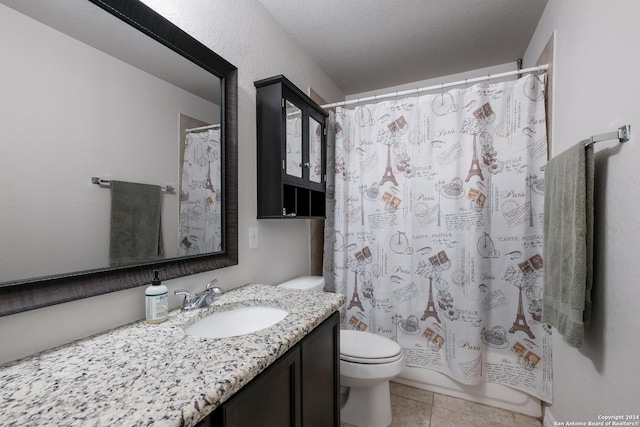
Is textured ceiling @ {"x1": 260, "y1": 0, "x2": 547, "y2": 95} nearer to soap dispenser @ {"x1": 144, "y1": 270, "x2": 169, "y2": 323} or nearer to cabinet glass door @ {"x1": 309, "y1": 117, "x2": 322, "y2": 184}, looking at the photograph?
cabinet glass door @ {"x1": 309, "y1": 117, "x2": 322, "y2": 184}

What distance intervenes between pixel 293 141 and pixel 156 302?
42.0 inches

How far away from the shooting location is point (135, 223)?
94 centimetres

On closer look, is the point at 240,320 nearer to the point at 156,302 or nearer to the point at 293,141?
the point at 156,302

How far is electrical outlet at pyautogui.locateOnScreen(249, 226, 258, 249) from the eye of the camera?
1498 millimetres

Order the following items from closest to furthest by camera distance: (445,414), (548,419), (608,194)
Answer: (608,194) < (548,419) < (445,414)

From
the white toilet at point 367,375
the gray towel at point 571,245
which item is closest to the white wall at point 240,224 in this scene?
the white toilet at point 367,375

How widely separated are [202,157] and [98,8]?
0.56m

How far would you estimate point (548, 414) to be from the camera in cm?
155

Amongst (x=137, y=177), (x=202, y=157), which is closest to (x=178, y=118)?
(x=202, y=157)

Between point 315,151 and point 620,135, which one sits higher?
point 315,151

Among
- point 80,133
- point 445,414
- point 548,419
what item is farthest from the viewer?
point 445,414

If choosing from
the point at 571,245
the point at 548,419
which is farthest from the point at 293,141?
the point at 548,419

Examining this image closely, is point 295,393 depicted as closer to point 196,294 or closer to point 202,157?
point 196,294

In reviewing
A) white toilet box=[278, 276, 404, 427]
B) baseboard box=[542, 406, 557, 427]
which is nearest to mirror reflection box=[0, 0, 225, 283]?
white toilet box=[278, 276, 404, 427]
